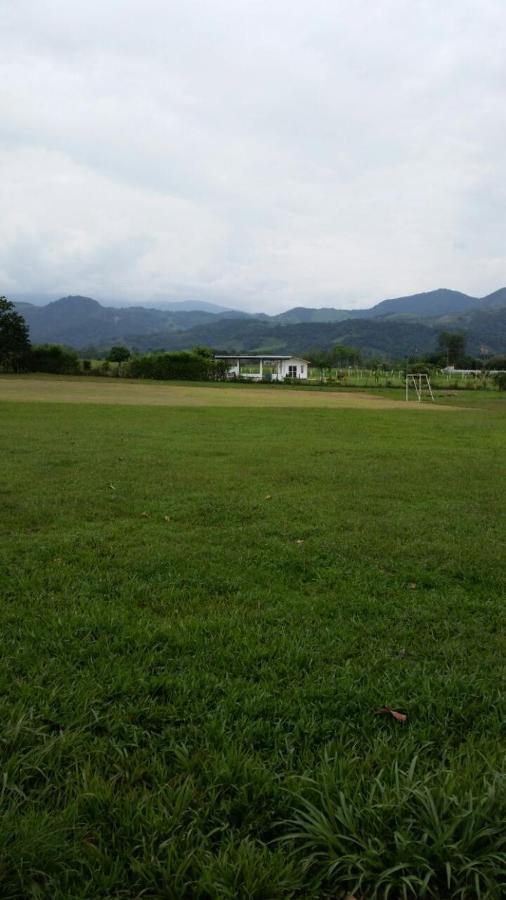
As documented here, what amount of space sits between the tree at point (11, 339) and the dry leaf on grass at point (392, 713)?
67.3 metres

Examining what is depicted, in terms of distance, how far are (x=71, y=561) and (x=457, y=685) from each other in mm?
3368

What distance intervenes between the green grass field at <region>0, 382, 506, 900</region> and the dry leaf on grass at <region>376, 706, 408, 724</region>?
0.03 m

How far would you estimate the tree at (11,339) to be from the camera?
62.8m

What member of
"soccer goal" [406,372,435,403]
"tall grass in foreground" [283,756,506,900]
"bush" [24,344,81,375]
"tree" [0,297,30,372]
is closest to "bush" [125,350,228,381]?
"bush" [24,344,81,375]

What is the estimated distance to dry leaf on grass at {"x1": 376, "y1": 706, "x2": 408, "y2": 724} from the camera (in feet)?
9.43

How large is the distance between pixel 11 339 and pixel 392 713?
67.4 meters

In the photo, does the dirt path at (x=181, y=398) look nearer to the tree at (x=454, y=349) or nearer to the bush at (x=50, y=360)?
the bush at (x=50, y=360)

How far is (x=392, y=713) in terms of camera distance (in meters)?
2.91

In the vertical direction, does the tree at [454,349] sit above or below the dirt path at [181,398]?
above

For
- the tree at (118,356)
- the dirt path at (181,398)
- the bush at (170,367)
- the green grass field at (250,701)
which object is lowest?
the green grass field at (250,701)

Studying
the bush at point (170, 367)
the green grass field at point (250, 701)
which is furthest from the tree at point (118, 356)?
the green grass field at point (250, 701)

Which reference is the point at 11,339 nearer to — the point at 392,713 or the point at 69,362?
the point at 69,362

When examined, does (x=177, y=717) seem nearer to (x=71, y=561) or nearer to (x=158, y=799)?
(x=158, y=799)

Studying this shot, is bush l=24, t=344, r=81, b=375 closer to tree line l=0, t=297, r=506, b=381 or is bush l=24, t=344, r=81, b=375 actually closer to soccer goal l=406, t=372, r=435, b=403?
tree line l=0, t=297, r=506, b=381
